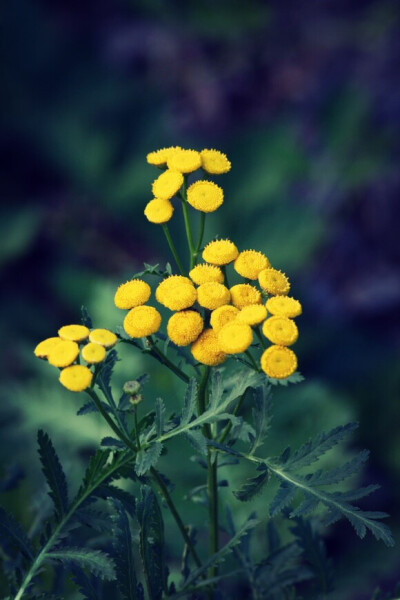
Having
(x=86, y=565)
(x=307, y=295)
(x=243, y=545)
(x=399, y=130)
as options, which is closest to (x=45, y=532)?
(x=86, y=565)

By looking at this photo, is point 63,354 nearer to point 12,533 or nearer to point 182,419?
point 182,419

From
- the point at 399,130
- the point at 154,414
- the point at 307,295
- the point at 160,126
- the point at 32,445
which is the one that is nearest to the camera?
the point at 154,414

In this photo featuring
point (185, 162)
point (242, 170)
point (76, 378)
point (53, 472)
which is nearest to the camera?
point (76, 378)

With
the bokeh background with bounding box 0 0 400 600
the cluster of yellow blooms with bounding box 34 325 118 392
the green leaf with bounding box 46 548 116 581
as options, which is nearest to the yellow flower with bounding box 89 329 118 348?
the cluster of yellow blooms with bounding box 34 325 118 392

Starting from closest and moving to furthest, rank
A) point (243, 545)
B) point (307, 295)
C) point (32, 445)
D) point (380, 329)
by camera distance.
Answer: point (243, 545) → point (32, 445) → point (307, 295) → point (380, 329)

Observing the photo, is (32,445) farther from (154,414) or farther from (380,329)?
(380,329)

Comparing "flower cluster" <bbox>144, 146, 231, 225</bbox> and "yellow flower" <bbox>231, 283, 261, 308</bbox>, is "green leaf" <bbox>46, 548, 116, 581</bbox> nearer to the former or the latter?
"yellow flower" <bbox>231, 283, 261, 308</bbox>

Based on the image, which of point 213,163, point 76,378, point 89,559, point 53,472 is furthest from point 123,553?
point 213,163

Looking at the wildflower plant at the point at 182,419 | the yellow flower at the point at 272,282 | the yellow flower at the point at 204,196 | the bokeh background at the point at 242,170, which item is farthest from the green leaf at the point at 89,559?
the bokeh background at the point at 242,170
